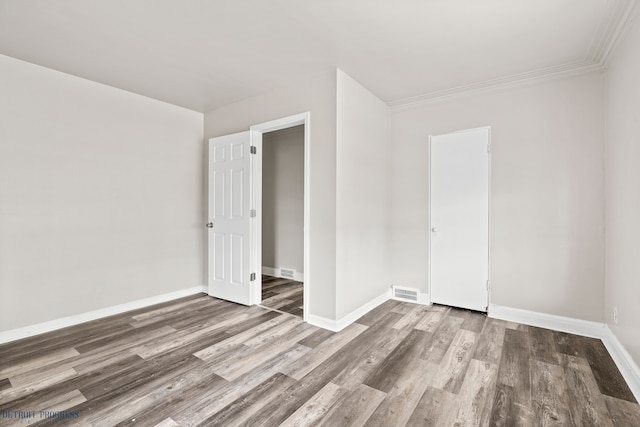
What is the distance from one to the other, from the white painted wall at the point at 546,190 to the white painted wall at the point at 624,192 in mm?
124

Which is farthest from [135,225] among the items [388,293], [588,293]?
[588,293]

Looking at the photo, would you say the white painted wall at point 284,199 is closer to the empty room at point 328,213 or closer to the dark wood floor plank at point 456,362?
the empty room at point 328,213

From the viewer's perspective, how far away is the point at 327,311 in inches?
120

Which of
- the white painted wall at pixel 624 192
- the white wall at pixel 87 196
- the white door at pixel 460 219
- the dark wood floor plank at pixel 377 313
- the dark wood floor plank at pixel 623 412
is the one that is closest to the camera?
the dark wood floor plank at pixel 623 412

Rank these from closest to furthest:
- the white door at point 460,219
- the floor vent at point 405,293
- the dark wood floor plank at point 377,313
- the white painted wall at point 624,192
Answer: the white painted wall at point 624,192
the dark wood floor plank at point 377,313
the white door at point 460,219
the floor vent at point 405,293


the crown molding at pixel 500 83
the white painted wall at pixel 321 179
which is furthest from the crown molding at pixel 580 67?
the white painted wall at pixel 321 179

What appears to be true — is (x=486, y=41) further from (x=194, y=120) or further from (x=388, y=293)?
(x=194, y=120)

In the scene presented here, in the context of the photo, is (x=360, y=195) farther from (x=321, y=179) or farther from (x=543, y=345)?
(x=543, y=345)

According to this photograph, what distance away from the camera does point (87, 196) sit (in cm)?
324

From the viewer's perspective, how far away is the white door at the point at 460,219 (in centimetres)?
341

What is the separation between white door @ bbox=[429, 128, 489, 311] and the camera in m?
3.41

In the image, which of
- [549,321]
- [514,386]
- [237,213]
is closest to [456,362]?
[514,386]

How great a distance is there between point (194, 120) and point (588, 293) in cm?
500

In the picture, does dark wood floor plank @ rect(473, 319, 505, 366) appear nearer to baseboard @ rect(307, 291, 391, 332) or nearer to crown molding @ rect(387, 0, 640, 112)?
baseboard @ rect(307, 291, 391, 332)
